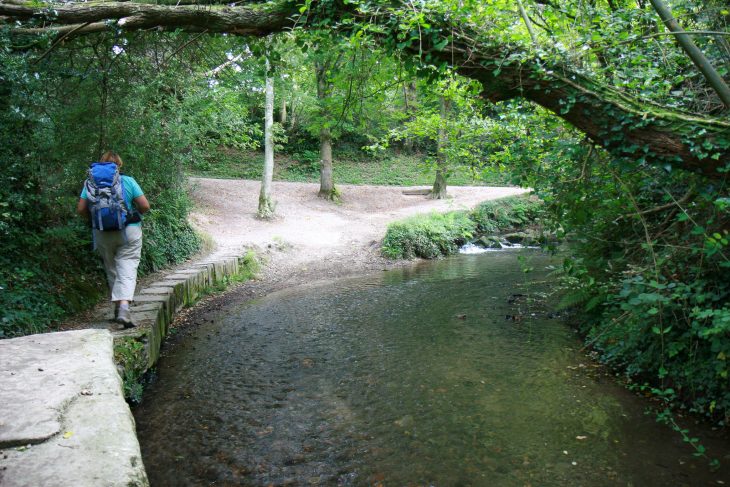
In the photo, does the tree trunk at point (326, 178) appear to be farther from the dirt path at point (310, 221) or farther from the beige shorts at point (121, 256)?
the beige shorts at point (121, 256)

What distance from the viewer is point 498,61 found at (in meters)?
4.13

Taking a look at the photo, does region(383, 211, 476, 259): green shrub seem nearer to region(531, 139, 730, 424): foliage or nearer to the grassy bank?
region(531, 139, 730, 424): foliage

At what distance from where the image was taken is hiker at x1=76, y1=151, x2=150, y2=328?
18.2 ft

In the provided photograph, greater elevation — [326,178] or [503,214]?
[326,178]

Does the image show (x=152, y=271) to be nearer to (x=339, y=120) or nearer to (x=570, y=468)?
(x=339, y=120)

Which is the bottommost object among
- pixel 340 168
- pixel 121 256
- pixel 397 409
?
pixel 397 409

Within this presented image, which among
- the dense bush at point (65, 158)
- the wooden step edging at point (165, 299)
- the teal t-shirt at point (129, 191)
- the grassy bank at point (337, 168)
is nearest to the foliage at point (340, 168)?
the grassy bank at point (337, 168)

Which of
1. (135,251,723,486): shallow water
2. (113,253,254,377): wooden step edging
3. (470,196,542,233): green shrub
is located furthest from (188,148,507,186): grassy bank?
(135,251,723,486): shallow water

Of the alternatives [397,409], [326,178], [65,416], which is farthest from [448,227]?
[65,416]

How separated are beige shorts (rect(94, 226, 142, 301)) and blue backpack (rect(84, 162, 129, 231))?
0.60ft

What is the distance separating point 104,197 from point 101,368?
2.79m

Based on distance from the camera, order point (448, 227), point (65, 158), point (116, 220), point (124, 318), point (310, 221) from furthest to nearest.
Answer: point (310, 221) → point (448, 227) → point (65, 158) → point (116, 220) → point (124, 318)

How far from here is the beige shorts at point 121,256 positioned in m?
5.67

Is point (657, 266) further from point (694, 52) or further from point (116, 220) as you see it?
point (116, 220)
